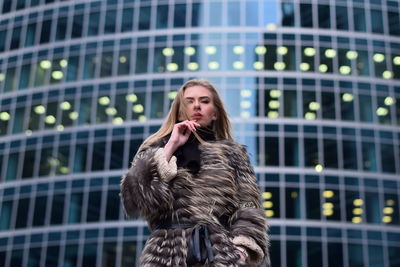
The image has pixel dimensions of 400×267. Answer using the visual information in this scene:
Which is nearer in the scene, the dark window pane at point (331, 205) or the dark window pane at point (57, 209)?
the dark window pane at point (331, 205)

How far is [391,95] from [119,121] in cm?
1671

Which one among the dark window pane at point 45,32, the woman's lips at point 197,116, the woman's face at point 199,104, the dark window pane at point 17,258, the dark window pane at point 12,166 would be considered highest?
the dark window pane at point 45,32

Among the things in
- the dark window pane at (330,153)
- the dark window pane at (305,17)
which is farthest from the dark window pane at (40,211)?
the dark window pane at (305,17)

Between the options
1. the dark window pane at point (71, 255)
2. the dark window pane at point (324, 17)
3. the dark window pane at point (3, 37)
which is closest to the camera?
the dark window pane at point (71, 255)

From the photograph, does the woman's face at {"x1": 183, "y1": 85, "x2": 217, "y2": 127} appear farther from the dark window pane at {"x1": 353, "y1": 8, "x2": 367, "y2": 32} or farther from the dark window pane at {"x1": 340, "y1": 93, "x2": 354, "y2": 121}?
the dark window pane at {"x1": 353, "y1": 8, "x2": 367, "y2": 32}

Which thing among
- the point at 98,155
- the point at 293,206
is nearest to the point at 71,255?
the point at 98,155

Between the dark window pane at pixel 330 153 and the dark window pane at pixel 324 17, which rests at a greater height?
the dark window pane at pixel 324 17

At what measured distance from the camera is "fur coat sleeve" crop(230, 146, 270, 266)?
4059mm

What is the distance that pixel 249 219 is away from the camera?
4.13m

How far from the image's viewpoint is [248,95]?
40781 mm

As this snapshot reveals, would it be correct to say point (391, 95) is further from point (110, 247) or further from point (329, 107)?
point (110, 247)

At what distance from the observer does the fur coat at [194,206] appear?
3.98 metres

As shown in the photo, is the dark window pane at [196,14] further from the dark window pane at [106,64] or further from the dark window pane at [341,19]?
the dark window pane at [341,19]

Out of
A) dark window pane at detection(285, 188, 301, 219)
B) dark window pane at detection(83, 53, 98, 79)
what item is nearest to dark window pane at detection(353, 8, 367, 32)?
dark window pane at detection(285, 188, 301, 219)
